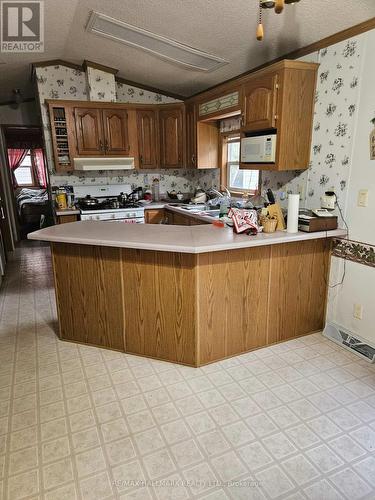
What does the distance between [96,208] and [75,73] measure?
184cm

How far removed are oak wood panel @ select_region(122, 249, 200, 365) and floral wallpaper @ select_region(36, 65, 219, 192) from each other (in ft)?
8.59

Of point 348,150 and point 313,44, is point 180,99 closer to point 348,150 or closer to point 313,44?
point 313,44

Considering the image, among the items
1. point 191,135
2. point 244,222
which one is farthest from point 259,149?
point 191,135

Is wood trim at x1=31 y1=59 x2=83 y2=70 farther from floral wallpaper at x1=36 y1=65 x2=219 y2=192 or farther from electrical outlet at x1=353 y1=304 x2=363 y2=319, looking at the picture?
electrical outlet at x1=353 y1=304 x2=363 y2=319

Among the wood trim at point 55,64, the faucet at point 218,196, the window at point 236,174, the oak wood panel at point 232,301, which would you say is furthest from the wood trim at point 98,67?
the oak wood panel at point 232,301

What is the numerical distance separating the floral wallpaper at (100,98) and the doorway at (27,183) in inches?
96.7

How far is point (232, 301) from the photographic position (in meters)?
2.46

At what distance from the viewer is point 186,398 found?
2102 millimetres

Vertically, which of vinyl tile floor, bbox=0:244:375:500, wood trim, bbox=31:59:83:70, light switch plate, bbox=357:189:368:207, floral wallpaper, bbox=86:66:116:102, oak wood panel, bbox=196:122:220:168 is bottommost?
vinyl tile floor, bbox=0:244:375:500

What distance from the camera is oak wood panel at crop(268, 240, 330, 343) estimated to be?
2.62 meters

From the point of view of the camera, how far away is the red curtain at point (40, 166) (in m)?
10.0

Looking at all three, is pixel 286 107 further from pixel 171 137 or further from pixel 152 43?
pixel 171 137

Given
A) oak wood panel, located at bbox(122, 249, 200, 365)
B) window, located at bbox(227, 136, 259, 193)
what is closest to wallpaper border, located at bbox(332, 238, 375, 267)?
oak wood panel, located at bbox(122, 249, 200, 365)

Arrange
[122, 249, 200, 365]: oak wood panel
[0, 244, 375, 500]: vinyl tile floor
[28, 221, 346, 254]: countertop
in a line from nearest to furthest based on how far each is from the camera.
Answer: [0, 244, 375, 500]: vinyl tile floor < [28, 221, 346, 254]: countertop < [122, 249, 200, 365]: oak wood panel
